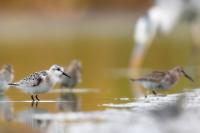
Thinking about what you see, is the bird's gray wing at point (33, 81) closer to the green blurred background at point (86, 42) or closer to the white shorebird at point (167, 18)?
the green blurred background at point (86, 42)

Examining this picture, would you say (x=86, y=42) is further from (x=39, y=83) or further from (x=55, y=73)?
(x=39, y=83)

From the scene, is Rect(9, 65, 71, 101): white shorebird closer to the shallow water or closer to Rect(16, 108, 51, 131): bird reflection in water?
the shallow water

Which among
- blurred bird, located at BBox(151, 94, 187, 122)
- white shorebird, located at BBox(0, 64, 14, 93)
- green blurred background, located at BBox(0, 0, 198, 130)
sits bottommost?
blurred bird, located at BBox(151, 94, 187, 122)

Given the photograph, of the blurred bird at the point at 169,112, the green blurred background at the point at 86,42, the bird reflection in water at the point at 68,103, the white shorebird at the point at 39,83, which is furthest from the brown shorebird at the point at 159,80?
the blurred bird at the point at 169,112

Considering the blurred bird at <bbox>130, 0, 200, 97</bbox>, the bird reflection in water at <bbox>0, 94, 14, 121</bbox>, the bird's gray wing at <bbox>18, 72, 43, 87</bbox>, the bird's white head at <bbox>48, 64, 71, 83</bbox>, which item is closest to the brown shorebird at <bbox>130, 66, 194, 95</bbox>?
the blurred bird at <bbox>130, 0, 200, 97</bbox>

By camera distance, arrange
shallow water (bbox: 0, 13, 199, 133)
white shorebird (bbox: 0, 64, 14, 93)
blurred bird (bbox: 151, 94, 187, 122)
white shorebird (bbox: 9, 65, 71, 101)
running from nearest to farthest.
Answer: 1. blurred bird (bbox: 151, 94, 187, 122)
2. shallow water (bbox: 0, 13, 199, 133)
3. white shorebird (bbox: 9, 65, 71, 101)
4. white shorebird (bbox: 0, 64, 14, 93)

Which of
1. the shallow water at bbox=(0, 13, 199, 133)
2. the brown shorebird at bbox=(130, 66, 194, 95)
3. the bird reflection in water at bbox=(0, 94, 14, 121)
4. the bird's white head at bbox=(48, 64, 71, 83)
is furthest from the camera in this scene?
the brown shorebird at bbox=(130, 66, 194, 95)

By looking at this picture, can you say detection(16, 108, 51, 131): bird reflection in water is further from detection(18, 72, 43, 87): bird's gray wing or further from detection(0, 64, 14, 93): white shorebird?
detection(0, 64, 14, 93): white shorebird

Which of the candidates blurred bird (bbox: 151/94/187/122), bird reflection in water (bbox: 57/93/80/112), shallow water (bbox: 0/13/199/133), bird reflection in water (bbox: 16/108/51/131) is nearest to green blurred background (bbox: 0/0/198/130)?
shallow water (bbox: 0/13/199/133)

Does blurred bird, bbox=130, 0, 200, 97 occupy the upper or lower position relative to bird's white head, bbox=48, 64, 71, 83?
upper

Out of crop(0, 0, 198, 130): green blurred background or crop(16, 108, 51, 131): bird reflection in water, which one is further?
crop(0, 0, 198, 130): green blurred background

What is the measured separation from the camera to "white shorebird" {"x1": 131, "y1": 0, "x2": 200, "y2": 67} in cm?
1480

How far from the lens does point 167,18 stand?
1527 cm

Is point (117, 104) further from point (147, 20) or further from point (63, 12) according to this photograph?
point (63, 12)
